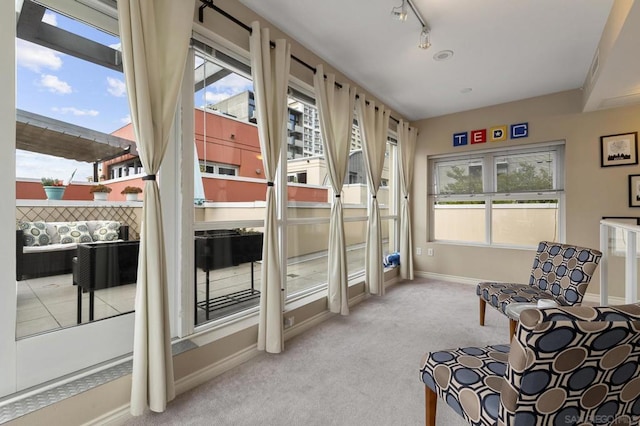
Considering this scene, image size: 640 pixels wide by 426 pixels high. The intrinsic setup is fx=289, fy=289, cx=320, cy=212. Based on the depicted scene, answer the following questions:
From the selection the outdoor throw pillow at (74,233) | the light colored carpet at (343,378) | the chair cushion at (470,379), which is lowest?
the light colored carpet at (343,378)

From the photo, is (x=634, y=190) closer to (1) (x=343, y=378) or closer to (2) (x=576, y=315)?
(2) (x=576, y=315)

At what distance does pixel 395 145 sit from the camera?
4773 mm

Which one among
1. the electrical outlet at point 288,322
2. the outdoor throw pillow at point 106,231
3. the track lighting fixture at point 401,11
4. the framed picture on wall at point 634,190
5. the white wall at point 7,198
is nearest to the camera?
the white wall at point 7,198

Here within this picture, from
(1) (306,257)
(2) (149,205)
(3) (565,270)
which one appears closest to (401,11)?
(2) (149,205)

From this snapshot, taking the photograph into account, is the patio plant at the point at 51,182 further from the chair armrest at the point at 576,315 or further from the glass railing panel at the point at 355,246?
the glass railing panel at the point at 355,246

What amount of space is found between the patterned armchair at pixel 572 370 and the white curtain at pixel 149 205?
1.55 m

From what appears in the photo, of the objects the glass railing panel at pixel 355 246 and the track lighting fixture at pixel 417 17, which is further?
the glass railing panel at pixel 355 246

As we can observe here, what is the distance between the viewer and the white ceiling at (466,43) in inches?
89.6

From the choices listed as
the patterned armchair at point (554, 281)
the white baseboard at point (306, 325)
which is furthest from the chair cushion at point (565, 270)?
the white baseboard at point (306, 325)

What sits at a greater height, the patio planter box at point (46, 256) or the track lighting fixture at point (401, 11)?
the track lighting fixture at point (401, 11)

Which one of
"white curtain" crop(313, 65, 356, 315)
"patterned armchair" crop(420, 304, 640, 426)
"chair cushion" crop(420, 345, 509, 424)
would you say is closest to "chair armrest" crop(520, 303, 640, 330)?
"patterned armchair" crop(420, 304, 640, 426)

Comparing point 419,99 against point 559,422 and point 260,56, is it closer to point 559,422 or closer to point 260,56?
point 260,56

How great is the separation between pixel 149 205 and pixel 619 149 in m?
4.97

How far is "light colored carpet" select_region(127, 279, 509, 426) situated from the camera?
1622 millimetres
